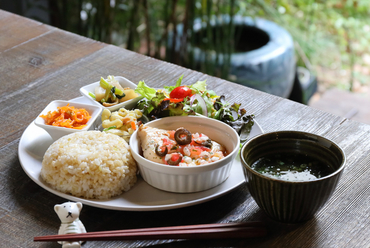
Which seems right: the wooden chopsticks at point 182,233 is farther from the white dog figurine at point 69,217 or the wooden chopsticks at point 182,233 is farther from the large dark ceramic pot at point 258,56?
the large dark ceramic pot at point 258,56

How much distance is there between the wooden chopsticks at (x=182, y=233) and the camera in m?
1.03

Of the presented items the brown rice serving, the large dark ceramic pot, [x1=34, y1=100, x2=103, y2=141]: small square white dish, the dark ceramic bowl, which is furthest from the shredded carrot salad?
the large dark ceramic pot

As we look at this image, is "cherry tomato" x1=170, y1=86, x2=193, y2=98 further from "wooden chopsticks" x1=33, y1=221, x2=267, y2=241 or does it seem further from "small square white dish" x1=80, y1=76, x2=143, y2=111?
"wooden chopsticks" x1=33, y1=221, x2=267, y2=241

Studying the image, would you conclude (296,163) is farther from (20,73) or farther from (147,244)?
(20,73)

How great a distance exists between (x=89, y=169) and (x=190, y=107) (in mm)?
495

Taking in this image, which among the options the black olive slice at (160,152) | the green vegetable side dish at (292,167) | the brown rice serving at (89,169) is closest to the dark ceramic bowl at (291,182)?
the green vegetable side dish at (292,167)

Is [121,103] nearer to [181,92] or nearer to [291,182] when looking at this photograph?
[181,92]

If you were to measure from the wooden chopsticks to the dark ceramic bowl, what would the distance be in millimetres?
76

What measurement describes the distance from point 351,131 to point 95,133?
3.08ft

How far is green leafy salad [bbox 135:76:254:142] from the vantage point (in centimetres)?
152

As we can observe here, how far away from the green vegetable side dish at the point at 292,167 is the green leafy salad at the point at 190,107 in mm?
291

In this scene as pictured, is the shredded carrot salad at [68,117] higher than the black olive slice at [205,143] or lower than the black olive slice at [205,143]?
lower

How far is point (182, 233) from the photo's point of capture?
3.43 feet

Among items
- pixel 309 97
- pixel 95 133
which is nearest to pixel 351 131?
pixel 95 133
